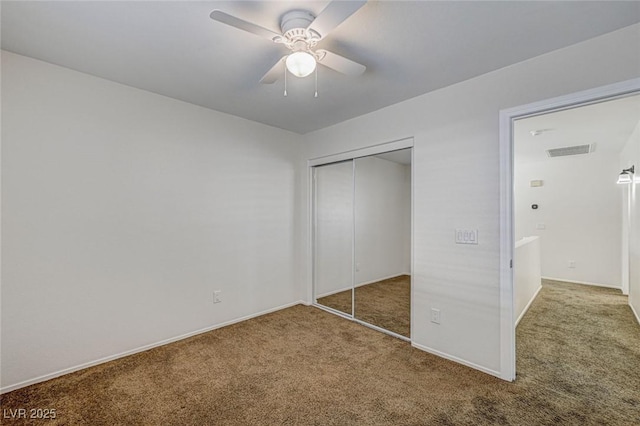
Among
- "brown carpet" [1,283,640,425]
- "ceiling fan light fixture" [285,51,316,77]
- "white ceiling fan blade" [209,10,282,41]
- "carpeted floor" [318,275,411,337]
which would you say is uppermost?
"white ceiling fan blade" [209,10,282,41]

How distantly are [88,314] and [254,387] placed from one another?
1.52m

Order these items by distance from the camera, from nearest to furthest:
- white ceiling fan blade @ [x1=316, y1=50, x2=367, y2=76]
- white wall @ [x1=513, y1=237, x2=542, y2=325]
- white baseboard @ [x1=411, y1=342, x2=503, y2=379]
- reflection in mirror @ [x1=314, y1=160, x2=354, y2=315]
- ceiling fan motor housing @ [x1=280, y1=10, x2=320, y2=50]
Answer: ceiling fan motor housing @ [x1=280, y1=10, x2=320, y2=50], white ceiling fan blade @ [x1=316, y1=50, x2=367, y2=76], white baseboard @ [x1=411, y1=342, x2=503, y2=379], white wall @ [x1=513, y1=237, x2=542, y2=325], reflection in mirror @ [x1=314, y1=160, x2=354, y2=315]

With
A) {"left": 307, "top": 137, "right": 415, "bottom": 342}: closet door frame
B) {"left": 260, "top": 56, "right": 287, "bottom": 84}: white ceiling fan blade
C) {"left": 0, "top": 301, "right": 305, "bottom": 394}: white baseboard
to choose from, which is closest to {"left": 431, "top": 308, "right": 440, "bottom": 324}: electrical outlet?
{"left": 307, "top": 137, "right": 415, "bottom": 342}: closet door frame

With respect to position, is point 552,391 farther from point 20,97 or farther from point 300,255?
point 20,97

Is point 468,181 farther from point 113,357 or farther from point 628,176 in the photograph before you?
point 628,176

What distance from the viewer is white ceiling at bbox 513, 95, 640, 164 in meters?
2.97

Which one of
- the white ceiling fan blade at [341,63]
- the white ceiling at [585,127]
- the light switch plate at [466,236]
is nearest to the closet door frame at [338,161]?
the light switch plate at [466,236]

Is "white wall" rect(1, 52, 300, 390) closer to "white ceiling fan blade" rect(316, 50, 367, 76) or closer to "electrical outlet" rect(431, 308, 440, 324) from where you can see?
"white ceiling fan blade" rect(316, 50, 367, 76)

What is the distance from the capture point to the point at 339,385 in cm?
207

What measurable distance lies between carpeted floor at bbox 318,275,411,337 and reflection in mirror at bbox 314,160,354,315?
14mm

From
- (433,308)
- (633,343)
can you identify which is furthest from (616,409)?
(633,343)

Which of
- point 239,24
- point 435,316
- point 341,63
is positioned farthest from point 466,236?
point 239,24

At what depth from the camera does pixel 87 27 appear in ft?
5.65

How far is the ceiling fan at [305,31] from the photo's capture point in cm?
131
